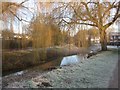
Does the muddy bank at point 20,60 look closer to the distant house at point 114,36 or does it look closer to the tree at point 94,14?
the tree at point 94,14

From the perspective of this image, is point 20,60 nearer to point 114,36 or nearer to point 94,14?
point 94,14

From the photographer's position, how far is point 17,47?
1517 cm

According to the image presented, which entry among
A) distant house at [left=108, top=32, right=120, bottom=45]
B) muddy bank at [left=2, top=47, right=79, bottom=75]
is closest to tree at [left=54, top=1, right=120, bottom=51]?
muddy bank at [left=2, top=47, right=79, bottom=75]

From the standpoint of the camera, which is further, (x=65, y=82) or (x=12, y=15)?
(x=12, y=15)

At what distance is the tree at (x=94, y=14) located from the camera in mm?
16325

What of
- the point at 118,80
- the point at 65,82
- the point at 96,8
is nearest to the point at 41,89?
the point at 65,82

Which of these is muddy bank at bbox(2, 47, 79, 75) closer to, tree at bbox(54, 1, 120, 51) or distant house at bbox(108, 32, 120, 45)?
tree at bbox(54, 1, 120, 51)

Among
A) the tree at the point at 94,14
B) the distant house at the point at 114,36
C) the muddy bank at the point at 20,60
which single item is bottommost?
the muddy bank at the point at 20,60

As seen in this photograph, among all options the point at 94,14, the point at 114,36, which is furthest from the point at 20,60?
the point at 114,36

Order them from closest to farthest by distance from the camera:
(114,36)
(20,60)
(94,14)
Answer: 1. (20,60)
2. (94,14)
3. (114,36)

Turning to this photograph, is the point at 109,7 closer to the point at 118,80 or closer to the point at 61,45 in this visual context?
the point at 61,45

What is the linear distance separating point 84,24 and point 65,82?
1215 centimetres

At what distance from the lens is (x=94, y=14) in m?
17.4

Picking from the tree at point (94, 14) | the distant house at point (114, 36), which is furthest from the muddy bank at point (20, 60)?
the distant house at point (114, 36)
